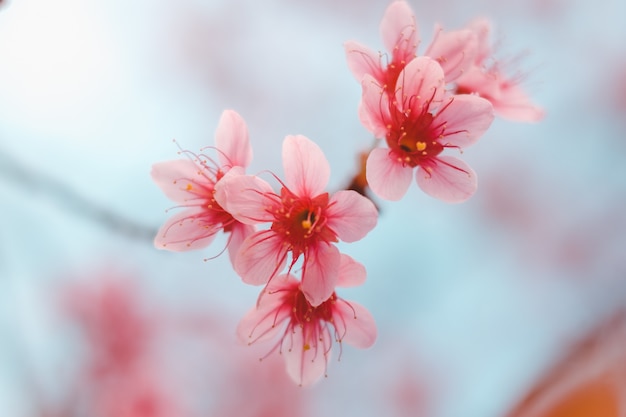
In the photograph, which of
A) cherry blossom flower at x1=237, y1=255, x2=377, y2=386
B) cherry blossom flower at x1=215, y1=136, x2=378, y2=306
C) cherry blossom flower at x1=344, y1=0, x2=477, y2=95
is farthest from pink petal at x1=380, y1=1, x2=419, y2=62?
cherry blossom flower at x1=237, y1=255, x2=377, y2=386

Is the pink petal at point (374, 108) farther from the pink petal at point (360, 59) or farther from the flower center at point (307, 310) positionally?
the flower center at point (307, 310)

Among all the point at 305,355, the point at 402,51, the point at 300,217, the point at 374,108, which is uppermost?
the point at 402,51

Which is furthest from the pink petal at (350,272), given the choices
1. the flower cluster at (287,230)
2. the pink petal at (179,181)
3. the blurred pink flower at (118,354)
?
the blurred pink flower at (118,354)

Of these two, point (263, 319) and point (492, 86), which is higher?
point (492, 86)

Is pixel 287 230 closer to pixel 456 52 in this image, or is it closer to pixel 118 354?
pixel 456 52

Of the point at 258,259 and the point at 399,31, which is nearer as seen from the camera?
the point at 258,259

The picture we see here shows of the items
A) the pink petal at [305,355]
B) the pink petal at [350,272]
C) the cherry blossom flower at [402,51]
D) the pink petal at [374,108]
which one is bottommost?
the pink petal at [305,355]

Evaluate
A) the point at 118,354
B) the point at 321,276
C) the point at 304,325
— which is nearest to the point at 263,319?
the point at 304,325

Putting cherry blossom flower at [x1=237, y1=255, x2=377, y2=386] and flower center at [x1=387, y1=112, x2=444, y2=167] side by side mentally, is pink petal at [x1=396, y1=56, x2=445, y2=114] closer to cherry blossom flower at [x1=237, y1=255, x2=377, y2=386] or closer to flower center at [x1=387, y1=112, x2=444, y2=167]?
flower center at [x1=387, y1=112, x2=444, y2=167]

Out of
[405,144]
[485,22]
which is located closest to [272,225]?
[405,144]
